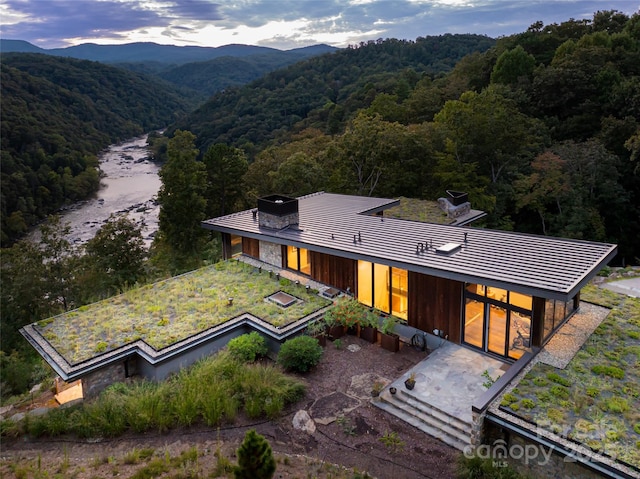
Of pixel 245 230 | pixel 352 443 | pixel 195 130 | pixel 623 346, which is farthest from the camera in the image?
pixel 195 130

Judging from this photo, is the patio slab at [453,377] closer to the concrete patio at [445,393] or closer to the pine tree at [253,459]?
the concrete patio at [445,393]

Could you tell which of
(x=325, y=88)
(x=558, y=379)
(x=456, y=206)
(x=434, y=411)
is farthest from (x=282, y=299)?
(x=325, y=88)

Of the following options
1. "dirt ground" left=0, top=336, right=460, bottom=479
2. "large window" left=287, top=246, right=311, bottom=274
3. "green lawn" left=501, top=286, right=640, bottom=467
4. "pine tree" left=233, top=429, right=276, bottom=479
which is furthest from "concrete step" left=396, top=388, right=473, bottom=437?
"large window" left=287, top=246, right=311, bottom=274

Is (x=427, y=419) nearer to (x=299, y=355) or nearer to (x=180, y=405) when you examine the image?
(x=299, y=355)

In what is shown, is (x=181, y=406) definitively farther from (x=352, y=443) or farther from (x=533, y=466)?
(x=533, y=466)

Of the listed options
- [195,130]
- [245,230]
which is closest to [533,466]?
[245,230]

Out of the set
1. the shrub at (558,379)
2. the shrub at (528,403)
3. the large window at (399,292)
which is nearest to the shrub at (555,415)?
the shrub at (528,403)
